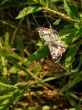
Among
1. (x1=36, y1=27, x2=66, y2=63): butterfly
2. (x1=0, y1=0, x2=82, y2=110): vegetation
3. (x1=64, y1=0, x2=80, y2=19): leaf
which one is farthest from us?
(x1=0, y1=0, x2=82, y2=110): vegetation

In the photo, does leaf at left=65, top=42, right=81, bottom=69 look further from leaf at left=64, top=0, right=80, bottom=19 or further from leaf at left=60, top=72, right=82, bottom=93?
leaf at left=60, top=72, right=82, bottom=93

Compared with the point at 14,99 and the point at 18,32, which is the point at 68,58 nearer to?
the point at 14,99

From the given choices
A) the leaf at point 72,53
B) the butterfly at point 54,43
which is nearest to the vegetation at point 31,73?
the leaf at point 72,53

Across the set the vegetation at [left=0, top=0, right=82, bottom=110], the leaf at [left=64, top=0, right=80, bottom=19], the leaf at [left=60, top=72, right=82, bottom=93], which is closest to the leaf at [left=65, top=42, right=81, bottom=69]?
the leaf at [left=64, top=0, right=80, bottom=19]

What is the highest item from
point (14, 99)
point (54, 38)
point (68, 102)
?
point (54, 38)

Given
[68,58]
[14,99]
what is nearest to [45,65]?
[14,99]

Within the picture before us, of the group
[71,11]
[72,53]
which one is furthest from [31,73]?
[71,11]

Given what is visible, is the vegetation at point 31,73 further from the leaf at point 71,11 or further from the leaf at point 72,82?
the leaf at point 71,11

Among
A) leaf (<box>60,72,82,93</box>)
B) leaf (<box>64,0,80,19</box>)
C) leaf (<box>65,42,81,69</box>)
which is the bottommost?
leaf (<box>60,72,82,93</box>)

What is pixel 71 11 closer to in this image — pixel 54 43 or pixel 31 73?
pixel 54 43
